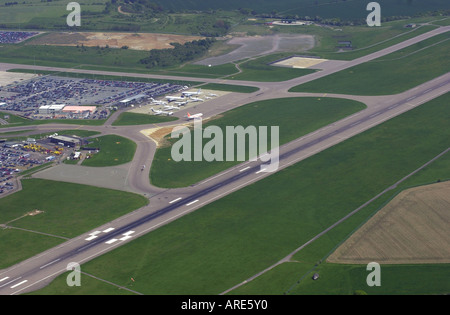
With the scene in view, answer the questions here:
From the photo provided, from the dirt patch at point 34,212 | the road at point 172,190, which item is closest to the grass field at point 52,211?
the dirt patch at point 34,212

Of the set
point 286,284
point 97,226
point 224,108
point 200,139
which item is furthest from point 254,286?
point 224,108

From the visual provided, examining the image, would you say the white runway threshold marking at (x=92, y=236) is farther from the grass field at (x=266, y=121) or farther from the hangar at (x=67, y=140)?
the hangar at (x=67, y=140)

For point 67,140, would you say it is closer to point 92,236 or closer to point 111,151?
point 111,151

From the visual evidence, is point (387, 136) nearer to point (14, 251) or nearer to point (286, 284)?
point (286, 284)

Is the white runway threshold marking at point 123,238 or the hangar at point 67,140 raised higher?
the hangar at point 67,140

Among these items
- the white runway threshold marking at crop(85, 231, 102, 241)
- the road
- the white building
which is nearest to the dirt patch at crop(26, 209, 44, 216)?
the road

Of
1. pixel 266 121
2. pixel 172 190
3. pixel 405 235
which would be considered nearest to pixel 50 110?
pixel 266 121

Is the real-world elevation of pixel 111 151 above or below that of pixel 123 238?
above
